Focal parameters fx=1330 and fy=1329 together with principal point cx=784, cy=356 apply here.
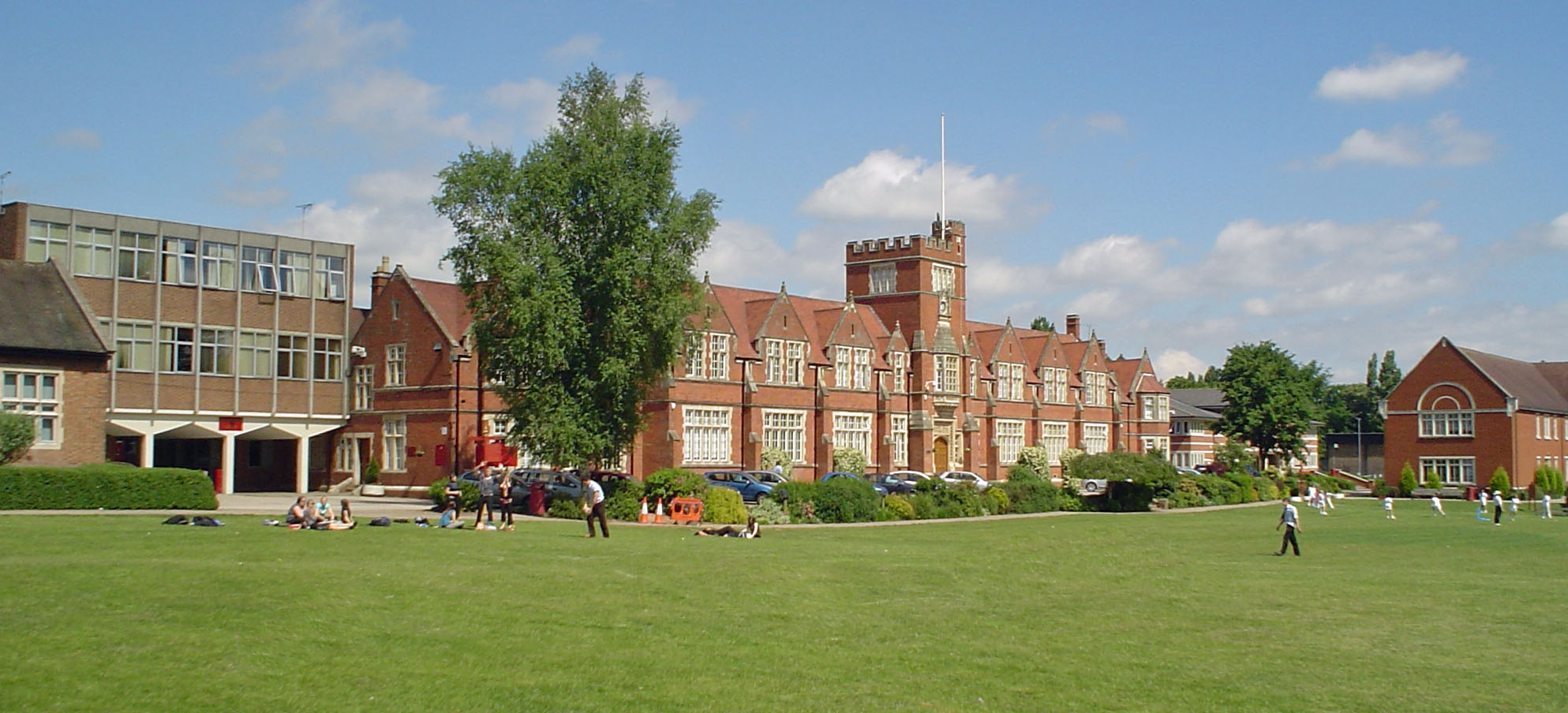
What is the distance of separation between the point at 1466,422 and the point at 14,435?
8220 cm

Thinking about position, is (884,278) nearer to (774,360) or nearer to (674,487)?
(774,360)

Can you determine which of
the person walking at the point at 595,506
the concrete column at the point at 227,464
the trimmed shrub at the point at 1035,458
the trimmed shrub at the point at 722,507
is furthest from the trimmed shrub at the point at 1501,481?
the concrete column at the point at 227,464

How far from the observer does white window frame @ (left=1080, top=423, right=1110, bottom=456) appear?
290 feet

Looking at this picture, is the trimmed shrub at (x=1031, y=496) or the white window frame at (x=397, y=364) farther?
the white window frame at (x=397, y=364)

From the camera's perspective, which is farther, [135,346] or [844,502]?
[135,346]

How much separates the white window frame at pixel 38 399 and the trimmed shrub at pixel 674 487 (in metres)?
18.9

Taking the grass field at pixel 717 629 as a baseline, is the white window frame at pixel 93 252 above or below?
above

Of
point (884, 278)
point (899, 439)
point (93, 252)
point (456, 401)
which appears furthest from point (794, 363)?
point (93, 252)

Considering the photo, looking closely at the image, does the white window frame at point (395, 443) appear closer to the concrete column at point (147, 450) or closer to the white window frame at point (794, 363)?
the concrete column at point (147, 450)

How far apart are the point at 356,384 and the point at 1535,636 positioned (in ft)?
169

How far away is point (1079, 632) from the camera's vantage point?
18.5 metres

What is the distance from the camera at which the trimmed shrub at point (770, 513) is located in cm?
4034

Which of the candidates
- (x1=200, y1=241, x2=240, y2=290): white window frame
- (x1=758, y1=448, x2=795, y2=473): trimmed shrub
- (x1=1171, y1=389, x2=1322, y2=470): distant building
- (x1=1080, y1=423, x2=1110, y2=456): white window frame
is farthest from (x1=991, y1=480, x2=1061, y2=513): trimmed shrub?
(x1=1171, y1=389, x2=1322, y2=470): distant building

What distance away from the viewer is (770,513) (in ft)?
134
